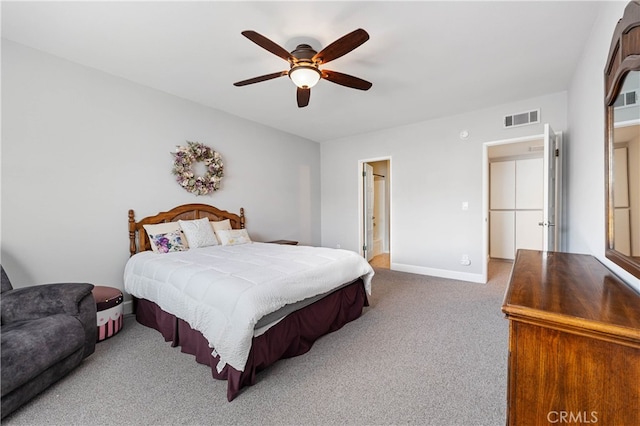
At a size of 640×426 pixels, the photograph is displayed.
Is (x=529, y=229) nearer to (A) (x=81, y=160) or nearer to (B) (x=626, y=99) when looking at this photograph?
(B) (x=626, y=99)

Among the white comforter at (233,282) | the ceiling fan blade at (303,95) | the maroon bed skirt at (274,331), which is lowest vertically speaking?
the maroon bed skirt at (274,331)

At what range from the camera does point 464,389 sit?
1725mm

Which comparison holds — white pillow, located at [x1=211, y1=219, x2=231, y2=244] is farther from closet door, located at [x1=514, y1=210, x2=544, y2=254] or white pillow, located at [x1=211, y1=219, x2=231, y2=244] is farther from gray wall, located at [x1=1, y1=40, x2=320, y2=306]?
closet door, located at [x1=514, y1=210, x2=544, y2=254]

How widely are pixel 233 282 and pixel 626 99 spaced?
7.75ft

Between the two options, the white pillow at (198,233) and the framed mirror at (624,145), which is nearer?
the framed mirror at (624,145)

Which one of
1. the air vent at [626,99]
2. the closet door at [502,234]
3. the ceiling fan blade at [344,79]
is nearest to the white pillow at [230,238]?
the ceiling fan blade at [344,79]

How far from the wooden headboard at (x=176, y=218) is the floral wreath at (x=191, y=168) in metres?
0.24

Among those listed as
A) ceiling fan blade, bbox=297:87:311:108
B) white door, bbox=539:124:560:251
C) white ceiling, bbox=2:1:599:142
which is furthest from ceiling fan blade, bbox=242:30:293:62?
white door, bbox=539:124:560:251

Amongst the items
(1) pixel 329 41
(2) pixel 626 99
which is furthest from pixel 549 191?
(1) pixel 329 41

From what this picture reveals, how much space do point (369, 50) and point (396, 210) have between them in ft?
9.64

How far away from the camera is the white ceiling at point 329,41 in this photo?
1919 mm

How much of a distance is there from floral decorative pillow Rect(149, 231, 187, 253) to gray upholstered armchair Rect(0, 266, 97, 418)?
3.03 feet

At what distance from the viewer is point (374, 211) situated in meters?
6.31

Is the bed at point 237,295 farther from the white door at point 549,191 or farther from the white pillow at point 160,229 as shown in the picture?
the white door at point 549,191
